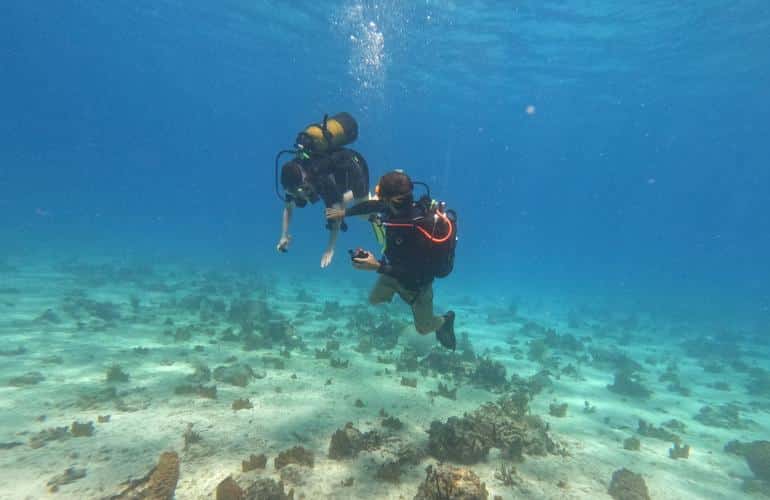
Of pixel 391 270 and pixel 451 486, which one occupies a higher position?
pixel 391 270

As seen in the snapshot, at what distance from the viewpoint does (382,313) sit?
63.0 ft

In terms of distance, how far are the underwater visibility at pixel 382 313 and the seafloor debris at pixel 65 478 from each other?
46 mm

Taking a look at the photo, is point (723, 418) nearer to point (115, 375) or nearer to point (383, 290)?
point (383, 290)

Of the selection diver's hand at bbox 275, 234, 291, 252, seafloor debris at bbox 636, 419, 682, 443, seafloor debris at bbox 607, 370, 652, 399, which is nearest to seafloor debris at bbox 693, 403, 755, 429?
seafloor debris at bbox 607, 370, 652, 399

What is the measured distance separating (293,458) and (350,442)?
99 cm

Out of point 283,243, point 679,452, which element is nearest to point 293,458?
point 283,243

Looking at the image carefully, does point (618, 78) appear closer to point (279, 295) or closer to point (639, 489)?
point (279, 295)

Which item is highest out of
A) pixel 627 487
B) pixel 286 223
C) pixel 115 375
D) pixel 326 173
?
pixel 326 173

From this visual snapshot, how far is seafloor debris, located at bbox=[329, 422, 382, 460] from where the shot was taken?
6.79 m

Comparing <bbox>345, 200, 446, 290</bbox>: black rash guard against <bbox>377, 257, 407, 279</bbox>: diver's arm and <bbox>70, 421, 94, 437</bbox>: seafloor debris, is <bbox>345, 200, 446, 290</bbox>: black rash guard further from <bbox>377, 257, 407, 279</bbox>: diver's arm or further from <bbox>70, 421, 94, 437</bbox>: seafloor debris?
<bbox>70, 421, 94, 437</bbox>: seafloor debris

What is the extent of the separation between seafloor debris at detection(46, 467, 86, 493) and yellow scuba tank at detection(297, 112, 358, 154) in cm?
607

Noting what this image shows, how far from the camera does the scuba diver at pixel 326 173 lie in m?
7.14

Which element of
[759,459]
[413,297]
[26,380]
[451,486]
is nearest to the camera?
[451,486]

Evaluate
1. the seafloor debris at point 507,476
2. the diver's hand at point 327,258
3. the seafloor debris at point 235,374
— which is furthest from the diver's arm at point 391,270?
the seafloor debris at point 235,374
